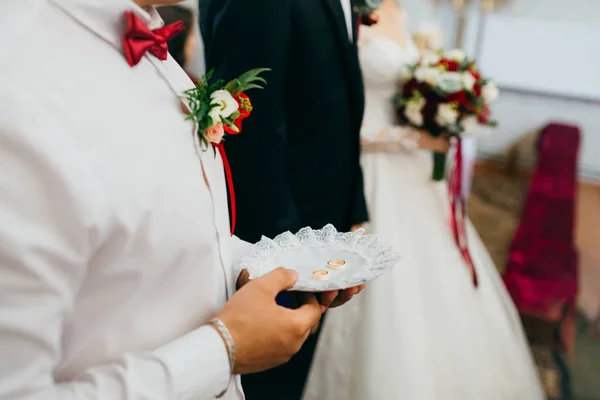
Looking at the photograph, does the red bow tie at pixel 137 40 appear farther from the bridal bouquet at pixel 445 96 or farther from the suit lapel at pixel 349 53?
the bridal bouquet at pixel 445 96

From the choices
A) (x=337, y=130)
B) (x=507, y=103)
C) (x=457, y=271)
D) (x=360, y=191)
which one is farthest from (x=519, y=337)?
(x=507, y=103)

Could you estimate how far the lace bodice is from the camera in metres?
1.80

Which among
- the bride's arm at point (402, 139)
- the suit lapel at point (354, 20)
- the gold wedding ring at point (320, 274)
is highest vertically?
the suit lapel at point (354, 20)

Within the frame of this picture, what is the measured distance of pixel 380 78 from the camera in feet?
6.06

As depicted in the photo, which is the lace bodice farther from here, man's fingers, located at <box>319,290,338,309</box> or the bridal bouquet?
man's fingers, located at <box>319,290,338,309</box>

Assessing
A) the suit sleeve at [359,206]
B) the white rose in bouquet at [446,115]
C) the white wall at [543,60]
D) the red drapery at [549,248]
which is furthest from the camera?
the white wall at [543,60]

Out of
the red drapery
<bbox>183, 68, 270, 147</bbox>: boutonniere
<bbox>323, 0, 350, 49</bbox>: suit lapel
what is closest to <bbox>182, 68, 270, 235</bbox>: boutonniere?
<bbox>183, 68, 270, 147</bbox>: boutonniere

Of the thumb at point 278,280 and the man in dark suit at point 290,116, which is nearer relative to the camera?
the thumb at point 278,280

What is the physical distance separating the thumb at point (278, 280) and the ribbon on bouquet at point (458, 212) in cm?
134

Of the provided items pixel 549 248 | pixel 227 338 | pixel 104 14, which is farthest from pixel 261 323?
pixel 549 248

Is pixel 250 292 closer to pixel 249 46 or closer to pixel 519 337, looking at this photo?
pixel 249 46

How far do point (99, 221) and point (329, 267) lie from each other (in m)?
0.33

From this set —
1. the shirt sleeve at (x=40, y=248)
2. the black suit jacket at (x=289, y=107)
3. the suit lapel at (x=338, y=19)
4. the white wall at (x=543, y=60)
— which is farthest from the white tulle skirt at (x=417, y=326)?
the white wall at (x=543, y=60)

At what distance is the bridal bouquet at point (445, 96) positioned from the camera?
5.86 ft
